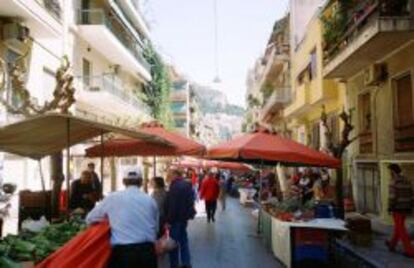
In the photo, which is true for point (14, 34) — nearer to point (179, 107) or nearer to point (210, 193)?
point (210, 193)

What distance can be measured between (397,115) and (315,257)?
8.09m

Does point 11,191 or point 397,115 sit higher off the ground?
point 397,115

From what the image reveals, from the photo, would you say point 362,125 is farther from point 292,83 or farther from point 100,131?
point 292,83

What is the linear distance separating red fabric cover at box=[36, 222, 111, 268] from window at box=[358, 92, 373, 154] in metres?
16.4

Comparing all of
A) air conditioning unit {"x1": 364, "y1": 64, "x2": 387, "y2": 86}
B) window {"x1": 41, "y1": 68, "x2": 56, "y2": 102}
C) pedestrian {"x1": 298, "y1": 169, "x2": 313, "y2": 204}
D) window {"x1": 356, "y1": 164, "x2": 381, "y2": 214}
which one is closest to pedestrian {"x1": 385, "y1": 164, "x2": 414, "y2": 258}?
pedestrian {"x1": 298, "y1": 169, "x2": 313, "y2": 204}

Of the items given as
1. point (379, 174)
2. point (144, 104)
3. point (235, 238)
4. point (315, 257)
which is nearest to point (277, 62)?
point (144, 104)

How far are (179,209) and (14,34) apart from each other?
12331mm

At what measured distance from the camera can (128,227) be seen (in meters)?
6.14

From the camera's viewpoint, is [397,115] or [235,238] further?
[397,115]

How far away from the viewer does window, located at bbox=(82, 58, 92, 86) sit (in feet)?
112

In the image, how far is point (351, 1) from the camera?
20.2 m

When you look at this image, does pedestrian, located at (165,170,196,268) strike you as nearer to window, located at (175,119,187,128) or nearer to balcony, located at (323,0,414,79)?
balcony, located at (323,0,414,79)

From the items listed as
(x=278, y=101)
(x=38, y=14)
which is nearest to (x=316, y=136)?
(x=278, y=101)

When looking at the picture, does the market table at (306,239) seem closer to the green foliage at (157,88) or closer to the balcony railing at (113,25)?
the balcony railing at (113,25)
